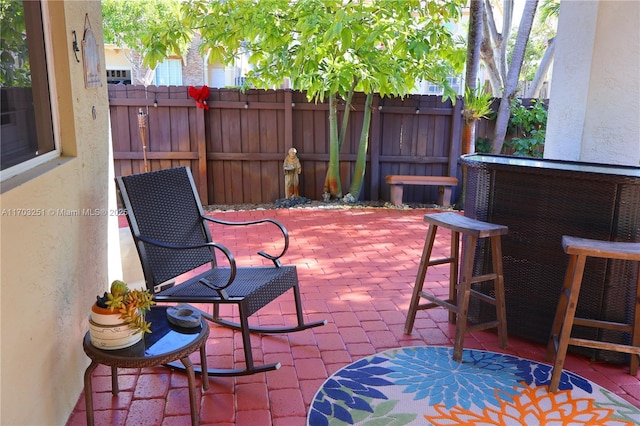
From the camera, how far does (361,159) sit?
6.70m

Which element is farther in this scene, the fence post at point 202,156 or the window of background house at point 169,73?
the window of background house at point 169,73

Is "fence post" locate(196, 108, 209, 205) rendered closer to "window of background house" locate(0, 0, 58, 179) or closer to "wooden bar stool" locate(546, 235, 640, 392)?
"window of background house" locate(0, 0, 58, 179)

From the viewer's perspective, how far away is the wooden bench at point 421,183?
656 cm

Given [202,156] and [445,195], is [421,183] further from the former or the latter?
[202,156]

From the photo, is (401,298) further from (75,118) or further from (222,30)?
(222,30)

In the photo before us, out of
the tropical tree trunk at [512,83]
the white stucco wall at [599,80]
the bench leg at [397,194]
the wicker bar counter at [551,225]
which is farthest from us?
the tropical tree trunk at [512,83]

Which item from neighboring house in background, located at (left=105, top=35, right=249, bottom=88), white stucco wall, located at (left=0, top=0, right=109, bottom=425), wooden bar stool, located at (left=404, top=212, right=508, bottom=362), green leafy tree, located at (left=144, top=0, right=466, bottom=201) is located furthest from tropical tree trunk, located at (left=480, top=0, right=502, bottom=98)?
neighboring house in background, located at (left=105, top=35, right=249, bottom=88)

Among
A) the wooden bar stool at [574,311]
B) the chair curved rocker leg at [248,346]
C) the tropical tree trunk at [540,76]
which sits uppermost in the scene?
the tropical tree trunk at [540,76]

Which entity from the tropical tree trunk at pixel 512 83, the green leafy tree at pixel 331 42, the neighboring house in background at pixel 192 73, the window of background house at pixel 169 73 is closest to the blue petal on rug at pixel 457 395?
the green leafy tree at pixel 331 42

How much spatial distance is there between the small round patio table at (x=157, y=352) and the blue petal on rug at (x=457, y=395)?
59cm

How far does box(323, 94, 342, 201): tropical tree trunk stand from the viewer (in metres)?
6.48

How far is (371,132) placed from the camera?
22.2ft

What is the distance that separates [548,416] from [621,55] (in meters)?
2.41

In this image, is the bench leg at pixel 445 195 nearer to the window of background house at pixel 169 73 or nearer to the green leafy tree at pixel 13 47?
the green leafy tree at pixel 13 47
